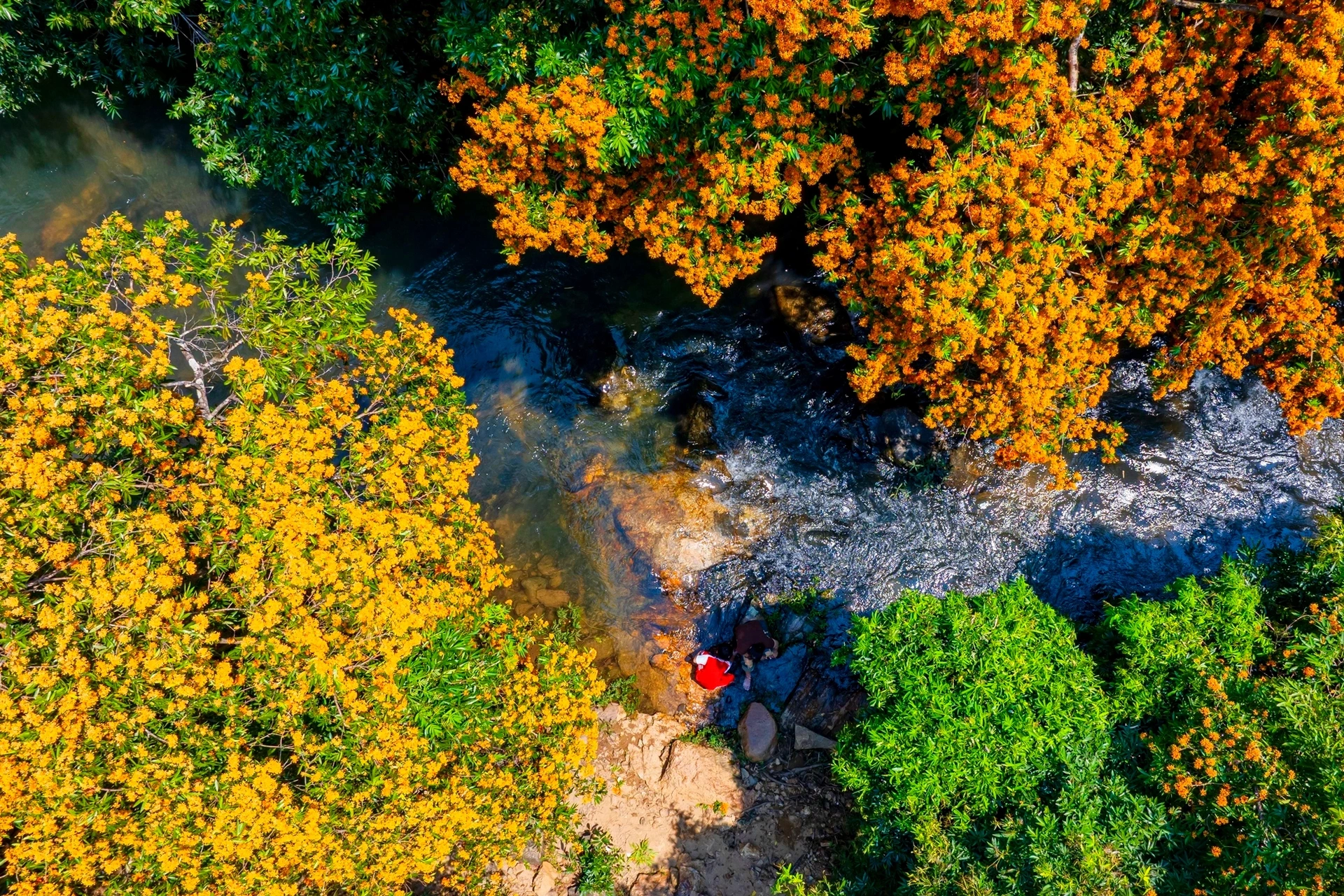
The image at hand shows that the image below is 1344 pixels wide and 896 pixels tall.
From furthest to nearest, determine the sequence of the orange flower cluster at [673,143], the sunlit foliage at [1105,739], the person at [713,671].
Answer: the person at [713,671]
the orange flower cluster at [673,143]
the sunlit foliage at [1105,739]

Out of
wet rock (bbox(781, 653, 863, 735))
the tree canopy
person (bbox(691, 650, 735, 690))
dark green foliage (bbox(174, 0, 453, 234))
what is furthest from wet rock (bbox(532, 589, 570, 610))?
dark green foliage (bbox(174, 0, 453, 234))

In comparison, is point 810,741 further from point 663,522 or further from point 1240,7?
point 1240,7

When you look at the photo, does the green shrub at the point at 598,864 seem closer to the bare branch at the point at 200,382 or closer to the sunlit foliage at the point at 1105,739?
the sunlit foliage at the point at 1105,739

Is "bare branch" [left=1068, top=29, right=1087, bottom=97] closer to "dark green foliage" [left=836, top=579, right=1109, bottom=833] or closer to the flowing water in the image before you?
the flowing water

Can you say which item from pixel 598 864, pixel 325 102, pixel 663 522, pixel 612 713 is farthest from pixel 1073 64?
pixel 598 864

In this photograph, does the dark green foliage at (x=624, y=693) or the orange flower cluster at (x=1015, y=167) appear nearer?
the orange flower cluster at (x=1015, y=167)

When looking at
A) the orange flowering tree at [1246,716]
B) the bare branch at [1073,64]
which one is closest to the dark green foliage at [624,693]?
the orange flowering tree at [1246,716]
